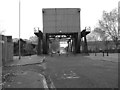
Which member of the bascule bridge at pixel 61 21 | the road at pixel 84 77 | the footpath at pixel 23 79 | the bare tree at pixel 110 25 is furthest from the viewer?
the bare tree at pixel 110 25

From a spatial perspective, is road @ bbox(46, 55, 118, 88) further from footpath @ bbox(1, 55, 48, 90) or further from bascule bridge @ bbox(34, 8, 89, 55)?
bascule bridge @ bbox(34, 8, 89, 55)

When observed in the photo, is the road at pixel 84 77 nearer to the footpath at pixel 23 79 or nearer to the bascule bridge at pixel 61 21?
the footpath at pixel 23 79

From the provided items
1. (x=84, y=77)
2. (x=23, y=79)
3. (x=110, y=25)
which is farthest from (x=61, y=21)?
(x=23, y=79)

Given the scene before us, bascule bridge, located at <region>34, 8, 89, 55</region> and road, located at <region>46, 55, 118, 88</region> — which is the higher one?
bascule bridge, located at <region>34, 8, 89, 55</region>

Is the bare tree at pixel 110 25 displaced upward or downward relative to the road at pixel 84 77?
upward

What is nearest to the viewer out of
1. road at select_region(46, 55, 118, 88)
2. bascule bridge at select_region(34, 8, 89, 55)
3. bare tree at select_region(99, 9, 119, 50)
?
road at select_region(46, 55, 118, 88)

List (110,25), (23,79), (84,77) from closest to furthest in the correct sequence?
1. (23,79)
2. (84,77)
3. (110,25)

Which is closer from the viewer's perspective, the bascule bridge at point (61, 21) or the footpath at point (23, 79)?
the footpath at point (23, 79)

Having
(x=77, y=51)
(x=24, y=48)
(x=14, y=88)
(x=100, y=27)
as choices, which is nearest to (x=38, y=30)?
(x=77, y=51)

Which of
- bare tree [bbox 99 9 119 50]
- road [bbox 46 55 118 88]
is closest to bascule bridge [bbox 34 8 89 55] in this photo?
bare tree [bbox 99 9 119 50]

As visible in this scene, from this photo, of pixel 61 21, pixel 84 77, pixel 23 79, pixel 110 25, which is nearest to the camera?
pixel 23 79

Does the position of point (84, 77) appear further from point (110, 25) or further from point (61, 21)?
point (110, 25)

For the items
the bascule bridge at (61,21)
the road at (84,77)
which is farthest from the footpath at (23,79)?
the bascule bridge at (61,21)

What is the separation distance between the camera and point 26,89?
698cm
